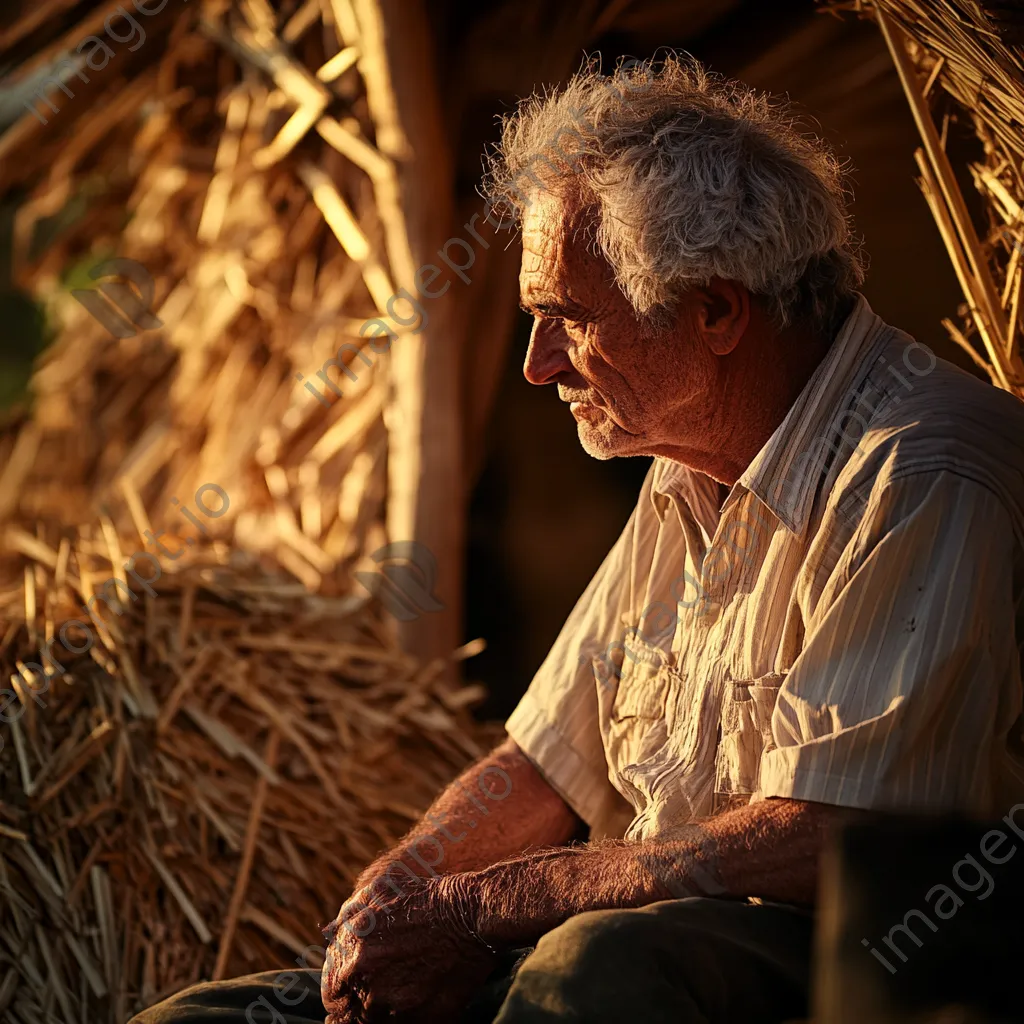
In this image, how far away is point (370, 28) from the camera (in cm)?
254

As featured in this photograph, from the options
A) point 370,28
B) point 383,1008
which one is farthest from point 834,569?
point 370,28

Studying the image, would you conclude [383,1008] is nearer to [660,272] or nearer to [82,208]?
[660,272]

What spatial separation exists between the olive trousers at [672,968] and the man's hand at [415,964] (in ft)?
0.71

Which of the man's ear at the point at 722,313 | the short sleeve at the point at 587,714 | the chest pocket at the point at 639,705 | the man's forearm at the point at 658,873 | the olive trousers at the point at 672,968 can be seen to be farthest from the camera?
the short sleeve at the point at 587,714

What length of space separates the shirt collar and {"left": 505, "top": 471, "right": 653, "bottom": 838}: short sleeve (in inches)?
12.5

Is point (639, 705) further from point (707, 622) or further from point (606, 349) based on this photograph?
point (606, 349)

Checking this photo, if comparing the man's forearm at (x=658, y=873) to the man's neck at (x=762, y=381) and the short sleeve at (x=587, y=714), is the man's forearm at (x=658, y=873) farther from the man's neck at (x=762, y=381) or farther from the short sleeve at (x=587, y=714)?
the man's neck at (x=762, y=381)

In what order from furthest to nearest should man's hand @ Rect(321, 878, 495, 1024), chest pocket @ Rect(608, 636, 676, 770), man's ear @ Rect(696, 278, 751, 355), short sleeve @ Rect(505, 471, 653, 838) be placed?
1. short sleeve @ Rect(505, 471, 653, 838)
2. chest pocket @ Rect(608, 636, 676, 770)
3. man's ear @ Rect(696, 278, 751, 355)
4. man's hand @ Rect(321, 878, 495, 1024)

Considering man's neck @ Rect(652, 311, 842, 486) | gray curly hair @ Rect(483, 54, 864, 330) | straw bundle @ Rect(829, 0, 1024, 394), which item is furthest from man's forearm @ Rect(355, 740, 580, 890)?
straw bundle @ Rect(829, 0, 1024, 394)

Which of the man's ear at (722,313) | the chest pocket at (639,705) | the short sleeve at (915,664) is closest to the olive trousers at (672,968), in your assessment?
the short sleeve at (915,664)

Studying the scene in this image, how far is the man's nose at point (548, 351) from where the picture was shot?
1.53 meters

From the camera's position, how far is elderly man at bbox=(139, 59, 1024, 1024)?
3.67 feet

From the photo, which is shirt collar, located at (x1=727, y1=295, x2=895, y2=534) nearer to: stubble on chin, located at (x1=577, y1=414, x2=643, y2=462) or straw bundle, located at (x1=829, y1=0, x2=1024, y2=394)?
stubble on chin, located at (x1=577, y1=414, x2=643, y2=462)

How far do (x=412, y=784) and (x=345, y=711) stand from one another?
Answer: 18 cm
